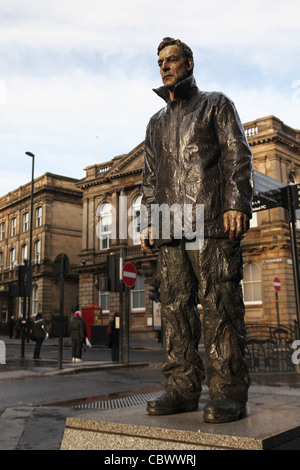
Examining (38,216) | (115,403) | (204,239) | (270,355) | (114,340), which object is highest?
(38,216)

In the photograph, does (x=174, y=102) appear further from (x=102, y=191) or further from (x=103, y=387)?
(x=102, y=191)

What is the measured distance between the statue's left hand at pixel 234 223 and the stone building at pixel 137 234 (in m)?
25.4

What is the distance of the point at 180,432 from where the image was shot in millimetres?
2547

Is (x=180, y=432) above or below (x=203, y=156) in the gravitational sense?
below

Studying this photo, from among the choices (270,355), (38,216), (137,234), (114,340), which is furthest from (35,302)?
(270,355)

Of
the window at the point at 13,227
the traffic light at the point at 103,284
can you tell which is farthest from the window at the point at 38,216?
the traffic light at the point at 103,284

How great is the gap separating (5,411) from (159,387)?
3041 mm

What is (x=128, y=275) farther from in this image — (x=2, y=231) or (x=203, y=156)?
(x=2, y=231)

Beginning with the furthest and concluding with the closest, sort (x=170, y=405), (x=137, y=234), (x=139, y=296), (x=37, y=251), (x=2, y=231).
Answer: (x=2, y=231) < (x=37, y=251) < (x=137, y=234) < (x=139, y=296) < (x=170, y=405)

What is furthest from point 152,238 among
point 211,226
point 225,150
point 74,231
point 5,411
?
point 74,231

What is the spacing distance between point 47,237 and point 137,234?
1157 cm

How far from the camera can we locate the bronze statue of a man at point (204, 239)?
323 cm

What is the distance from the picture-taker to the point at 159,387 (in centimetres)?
800

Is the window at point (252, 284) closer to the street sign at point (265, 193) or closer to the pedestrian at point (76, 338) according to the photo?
the pedestrian at point (76, 338)
